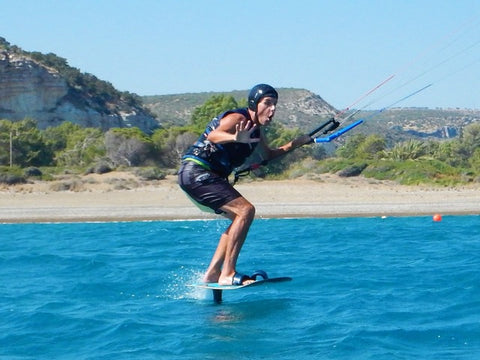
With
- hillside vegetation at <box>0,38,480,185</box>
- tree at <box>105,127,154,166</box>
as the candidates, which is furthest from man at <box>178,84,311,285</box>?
tree at <box>105,127,154,166</box>

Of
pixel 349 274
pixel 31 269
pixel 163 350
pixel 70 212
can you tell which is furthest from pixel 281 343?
pixel 70 212

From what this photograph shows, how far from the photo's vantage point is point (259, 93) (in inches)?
314

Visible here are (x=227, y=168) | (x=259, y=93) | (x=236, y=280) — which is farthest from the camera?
(x=227, y=168)

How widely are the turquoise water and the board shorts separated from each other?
3.11ft

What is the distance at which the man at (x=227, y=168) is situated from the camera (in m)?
8.00

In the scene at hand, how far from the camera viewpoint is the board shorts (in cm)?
812

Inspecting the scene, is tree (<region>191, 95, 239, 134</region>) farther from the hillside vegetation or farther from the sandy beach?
the sandy beach

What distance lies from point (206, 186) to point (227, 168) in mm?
291

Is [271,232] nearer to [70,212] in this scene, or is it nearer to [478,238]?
[478,238]

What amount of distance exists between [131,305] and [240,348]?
78.0 inches

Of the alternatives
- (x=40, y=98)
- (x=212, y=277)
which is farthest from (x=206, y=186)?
(x=40, y=98)

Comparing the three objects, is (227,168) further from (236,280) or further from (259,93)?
(236,280)

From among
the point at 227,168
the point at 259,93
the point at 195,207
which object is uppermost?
the point at 259,93

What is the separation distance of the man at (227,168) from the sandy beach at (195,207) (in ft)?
47.5
